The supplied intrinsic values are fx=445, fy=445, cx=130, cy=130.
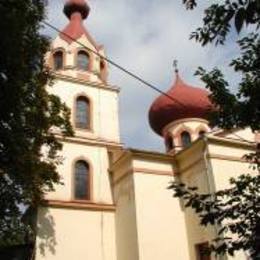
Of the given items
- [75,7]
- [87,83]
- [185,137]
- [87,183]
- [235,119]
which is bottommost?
[235,119]

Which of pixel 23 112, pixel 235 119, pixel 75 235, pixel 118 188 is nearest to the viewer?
pixel 235 119

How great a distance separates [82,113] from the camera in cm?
2006

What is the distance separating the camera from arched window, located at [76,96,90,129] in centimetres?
1969

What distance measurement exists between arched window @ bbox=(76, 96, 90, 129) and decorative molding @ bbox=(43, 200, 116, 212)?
12.6 ft

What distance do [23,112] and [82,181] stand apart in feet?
20.0

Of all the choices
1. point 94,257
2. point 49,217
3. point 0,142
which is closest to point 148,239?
point 94,257

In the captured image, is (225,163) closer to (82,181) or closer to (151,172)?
(151,172)

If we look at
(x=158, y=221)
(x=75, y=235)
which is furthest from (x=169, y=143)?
(x=75, y=235)

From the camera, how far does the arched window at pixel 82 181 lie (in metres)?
17.6

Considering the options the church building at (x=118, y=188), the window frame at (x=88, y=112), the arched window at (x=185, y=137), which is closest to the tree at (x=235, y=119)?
the church building at (x=118, y=188)

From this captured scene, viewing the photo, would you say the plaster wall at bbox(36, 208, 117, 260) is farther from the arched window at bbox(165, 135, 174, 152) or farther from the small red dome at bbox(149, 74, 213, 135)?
the small red dome at bbox(149, 74, 213, 135)

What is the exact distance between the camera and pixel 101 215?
17219 millimetres

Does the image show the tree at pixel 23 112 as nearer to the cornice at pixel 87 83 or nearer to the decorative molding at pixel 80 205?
the decorative molding at pixel 80 205

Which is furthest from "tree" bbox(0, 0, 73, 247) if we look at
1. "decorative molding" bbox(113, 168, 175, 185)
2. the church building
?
"decorative molding" bbox(113, 168, 175, 185)
